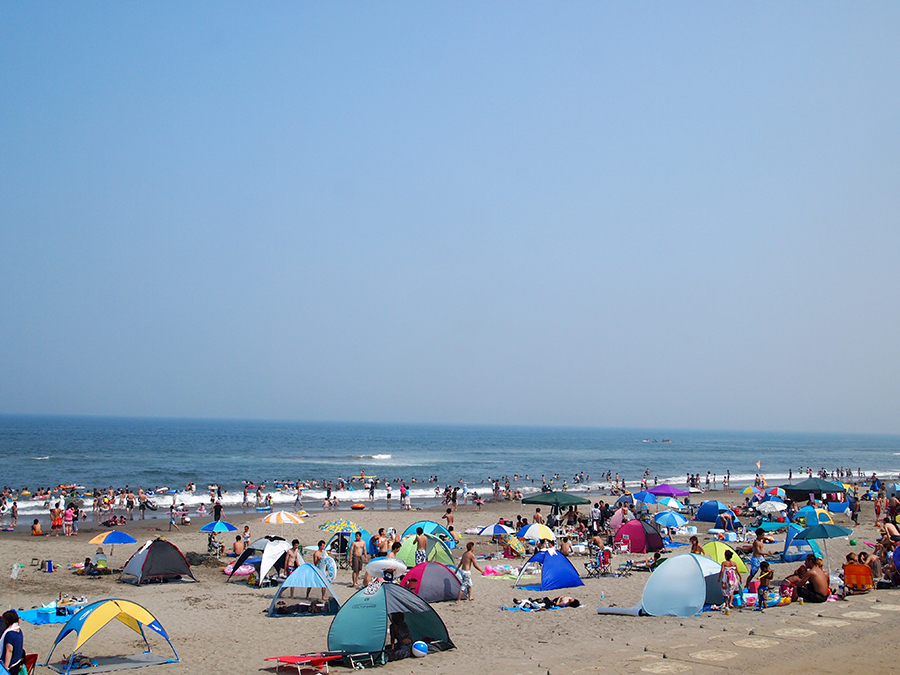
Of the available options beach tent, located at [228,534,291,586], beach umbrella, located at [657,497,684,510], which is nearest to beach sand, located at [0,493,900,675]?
beach tent, located at [228,534,291,586]

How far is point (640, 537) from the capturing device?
22.5 m

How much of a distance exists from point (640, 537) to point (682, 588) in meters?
8.68

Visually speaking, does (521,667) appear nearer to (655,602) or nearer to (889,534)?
(655,602)

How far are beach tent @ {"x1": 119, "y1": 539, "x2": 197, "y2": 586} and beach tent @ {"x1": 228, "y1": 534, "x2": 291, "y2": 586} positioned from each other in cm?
142

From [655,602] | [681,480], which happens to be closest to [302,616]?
[655,602]

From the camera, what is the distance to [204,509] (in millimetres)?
37562

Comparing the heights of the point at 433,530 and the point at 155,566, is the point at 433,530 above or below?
above

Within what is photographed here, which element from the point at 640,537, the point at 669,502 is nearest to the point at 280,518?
the point at 640,537

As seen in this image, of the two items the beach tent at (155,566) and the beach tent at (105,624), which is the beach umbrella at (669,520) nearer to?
the beach tent at (155,566)

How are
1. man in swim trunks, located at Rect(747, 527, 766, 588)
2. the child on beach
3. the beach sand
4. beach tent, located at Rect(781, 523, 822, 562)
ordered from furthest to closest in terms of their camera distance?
beach tent, located at Rect(781, 523, 822, 562) → man in swim trunks, located at Rect(747, 527, 766, 588) → the child on beach → the beach sand

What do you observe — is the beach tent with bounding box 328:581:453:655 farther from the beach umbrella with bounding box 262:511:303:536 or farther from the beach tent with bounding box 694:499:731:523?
the beach tent with bounding box 694:499:731:523

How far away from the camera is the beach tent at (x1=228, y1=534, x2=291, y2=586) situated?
701 inches

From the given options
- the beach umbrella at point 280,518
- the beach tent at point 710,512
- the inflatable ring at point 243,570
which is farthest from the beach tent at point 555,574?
the beach tent at point 710,512

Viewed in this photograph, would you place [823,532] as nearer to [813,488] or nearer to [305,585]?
[305,585]
